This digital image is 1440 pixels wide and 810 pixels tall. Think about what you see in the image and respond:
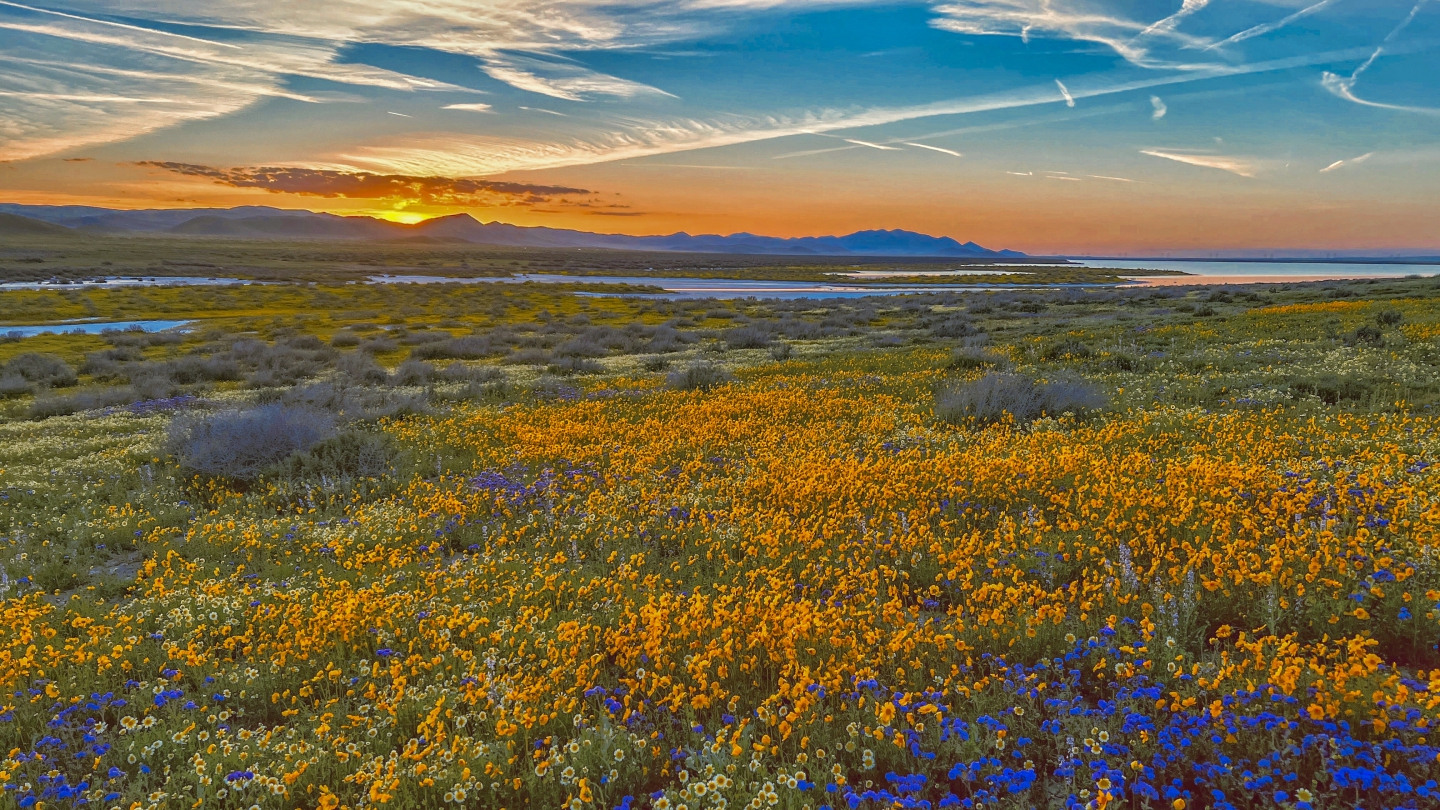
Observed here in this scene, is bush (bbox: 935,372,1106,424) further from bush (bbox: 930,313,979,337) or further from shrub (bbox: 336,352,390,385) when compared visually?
shrub (bbox: 336,352,390,385)

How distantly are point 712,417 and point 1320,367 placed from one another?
1261 cm

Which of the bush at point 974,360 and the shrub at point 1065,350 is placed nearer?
the bush at point 974,360

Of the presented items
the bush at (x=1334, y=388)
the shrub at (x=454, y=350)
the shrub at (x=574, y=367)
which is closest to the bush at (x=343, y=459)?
the shrub at (x=574, y=367)

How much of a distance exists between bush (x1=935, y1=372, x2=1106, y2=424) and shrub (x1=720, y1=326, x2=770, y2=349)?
69.0 ft

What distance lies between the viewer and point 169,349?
36.0 metres

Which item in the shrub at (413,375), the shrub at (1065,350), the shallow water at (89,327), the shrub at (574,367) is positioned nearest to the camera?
the shrub at (1065,350)

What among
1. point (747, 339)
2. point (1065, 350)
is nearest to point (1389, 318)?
point (1065, 350)

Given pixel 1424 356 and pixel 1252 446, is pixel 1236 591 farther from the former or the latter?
pixel 1424 356

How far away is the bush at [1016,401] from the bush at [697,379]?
7.28m

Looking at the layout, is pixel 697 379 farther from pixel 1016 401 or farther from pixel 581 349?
pixel 581 349

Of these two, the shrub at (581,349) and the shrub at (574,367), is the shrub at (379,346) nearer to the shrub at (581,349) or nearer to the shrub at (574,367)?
the shrub at (581,349)

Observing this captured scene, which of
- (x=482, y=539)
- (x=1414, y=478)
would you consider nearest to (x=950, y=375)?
(x=1414, y=478)

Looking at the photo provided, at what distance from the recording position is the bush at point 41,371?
86.6 ft

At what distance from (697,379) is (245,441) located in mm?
10739
